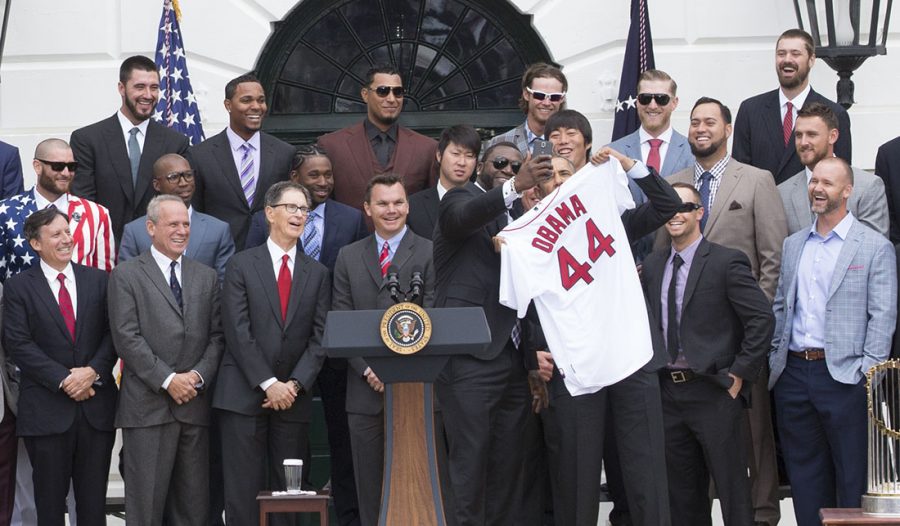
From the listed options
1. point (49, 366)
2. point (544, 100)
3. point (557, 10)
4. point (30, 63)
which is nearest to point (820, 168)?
point (544, 100)

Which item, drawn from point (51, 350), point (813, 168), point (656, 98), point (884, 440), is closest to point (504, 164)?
point (656, 98)

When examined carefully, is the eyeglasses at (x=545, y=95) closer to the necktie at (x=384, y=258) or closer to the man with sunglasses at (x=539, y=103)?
the man with sunglasses at (x=539, y=103)

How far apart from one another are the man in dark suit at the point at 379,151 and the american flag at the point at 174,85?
5.18 ft

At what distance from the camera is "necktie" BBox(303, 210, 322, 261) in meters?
10.1

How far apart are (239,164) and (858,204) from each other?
378 centimetres

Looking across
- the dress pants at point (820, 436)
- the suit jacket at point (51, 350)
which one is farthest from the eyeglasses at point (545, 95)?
the suit jacket at point (51, 350)

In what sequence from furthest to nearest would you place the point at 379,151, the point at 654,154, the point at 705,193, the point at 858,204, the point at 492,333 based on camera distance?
1. the point at 379,151
2. the point at 654,154
3. the point at 705,193
4. the point at 858,204
5. the point at 492,333

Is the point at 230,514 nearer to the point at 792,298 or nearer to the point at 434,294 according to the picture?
the point at 434,294

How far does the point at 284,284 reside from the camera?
956 centimetres

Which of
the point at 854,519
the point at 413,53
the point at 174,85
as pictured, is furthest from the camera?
the point at 413,53

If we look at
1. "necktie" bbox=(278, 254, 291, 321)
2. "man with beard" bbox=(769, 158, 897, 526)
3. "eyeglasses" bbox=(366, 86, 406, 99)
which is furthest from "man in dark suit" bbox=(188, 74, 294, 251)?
"man with beard" bbox=(769, 158, 897, 526)

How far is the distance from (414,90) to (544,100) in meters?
2.47

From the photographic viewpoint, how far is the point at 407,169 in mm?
10312

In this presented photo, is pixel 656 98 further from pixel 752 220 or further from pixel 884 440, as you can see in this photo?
pixel 884 440
